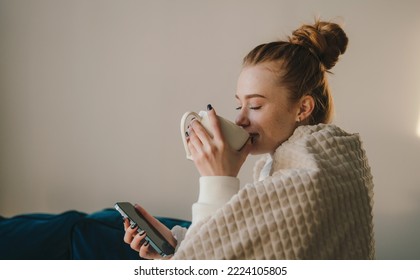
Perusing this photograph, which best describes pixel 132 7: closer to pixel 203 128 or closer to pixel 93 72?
pixel 93 72

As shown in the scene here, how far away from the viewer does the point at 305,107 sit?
2.36 ft

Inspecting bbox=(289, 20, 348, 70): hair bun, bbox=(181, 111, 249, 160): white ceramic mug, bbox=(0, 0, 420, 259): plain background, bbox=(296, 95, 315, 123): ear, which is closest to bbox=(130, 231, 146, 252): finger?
bbox=(181, 111, 249, 160): white ceramic mug

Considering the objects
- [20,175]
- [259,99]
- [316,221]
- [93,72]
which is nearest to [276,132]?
[259,99]

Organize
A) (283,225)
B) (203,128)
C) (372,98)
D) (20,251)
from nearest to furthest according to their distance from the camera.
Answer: (283,225), (203,128), (20,251), (372,98)

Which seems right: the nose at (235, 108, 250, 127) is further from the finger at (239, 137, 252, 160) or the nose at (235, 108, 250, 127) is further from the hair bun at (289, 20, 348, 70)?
the hair bun at (289, 20, 348, 70)

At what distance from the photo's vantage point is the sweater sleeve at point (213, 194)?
1.97 feet

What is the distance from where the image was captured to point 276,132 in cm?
69

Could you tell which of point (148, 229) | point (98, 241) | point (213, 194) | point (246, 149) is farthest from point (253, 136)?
point (98, 241)

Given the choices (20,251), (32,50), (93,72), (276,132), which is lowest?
(20,251)

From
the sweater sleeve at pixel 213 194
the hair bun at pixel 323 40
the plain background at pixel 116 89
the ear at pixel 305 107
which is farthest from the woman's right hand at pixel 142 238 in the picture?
the plain background at pixel 116 89

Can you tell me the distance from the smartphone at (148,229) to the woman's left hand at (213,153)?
0.47 ft

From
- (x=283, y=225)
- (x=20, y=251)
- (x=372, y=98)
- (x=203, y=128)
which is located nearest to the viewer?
(x=283, y=225)

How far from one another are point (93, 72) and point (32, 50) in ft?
0.85

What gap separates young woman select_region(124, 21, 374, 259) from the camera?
524 mm
